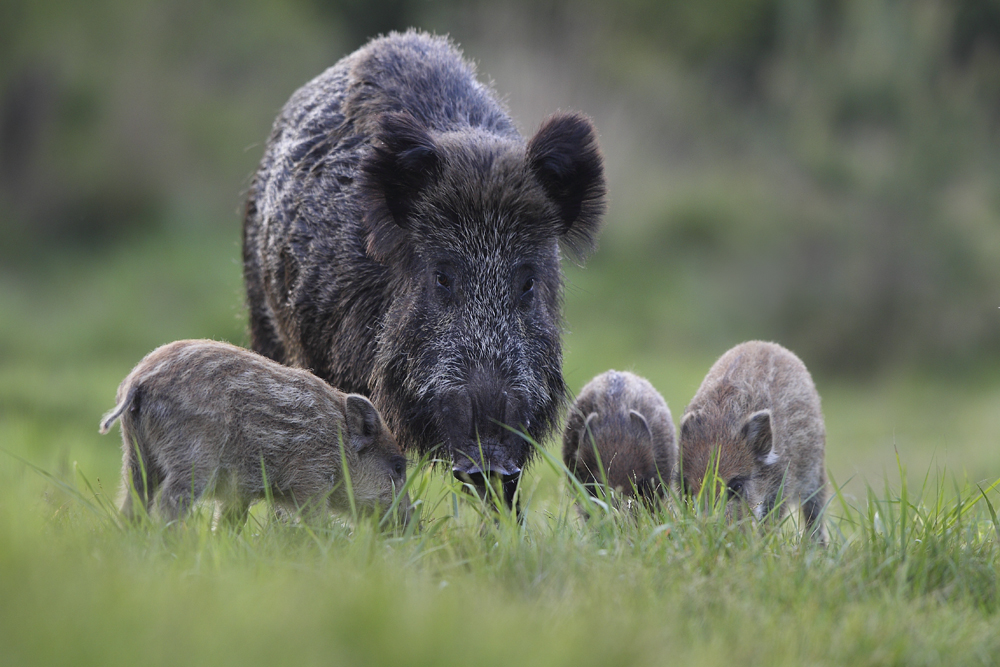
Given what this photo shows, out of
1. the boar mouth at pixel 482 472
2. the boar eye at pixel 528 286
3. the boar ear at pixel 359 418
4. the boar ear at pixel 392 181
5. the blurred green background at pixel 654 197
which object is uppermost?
the blurred green background at pixel 654 197

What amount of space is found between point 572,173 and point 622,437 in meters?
1.34

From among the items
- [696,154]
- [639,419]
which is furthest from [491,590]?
[696,154]

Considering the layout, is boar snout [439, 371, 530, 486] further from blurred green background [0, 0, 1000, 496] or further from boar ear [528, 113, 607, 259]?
blurred green background [0, 0, 1000, 496]

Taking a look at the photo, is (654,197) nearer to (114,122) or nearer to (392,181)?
(114,122)

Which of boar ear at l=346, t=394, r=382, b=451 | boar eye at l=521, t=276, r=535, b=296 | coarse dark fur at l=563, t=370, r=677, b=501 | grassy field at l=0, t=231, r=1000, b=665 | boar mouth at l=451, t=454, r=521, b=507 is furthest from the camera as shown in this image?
boar eye at l=521, t=276, r=535, b=296

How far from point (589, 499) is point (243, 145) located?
543 inches

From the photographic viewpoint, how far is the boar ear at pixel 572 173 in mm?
4828

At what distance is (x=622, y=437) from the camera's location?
186 inches

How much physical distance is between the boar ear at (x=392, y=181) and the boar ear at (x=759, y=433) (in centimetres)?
185

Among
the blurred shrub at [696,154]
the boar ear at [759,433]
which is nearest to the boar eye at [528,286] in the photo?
the boar ear at [759,433]

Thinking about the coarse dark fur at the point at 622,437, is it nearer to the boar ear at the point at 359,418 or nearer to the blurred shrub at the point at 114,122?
the boar ear at the point at 359,418

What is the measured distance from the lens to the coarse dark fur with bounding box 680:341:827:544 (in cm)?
443

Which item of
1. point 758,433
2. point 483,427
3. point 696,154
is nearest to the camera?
point 483,427

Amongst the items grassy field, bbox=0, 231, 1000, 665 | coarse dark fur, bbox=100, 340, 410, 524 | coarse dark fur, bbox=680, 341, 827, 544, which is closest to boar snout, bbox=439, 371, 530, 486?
grassy field, bbox=0, 231, 1000, 665
